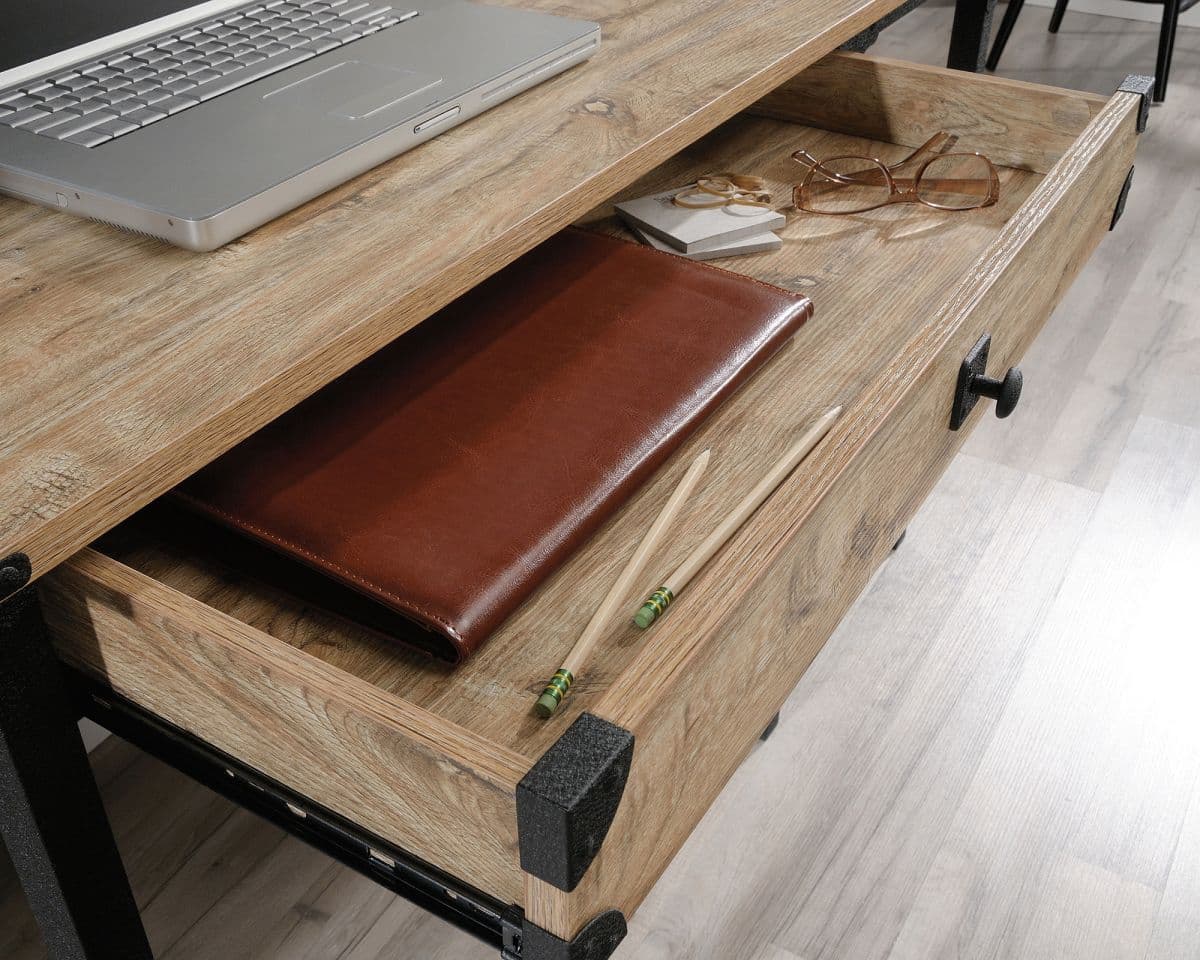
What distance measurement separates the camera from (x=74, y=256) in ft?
1.80

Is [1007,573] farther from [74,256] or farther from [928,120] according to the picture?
[74,256]

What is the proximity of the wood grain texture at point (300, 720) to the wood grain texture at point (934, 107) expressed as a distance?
766mm

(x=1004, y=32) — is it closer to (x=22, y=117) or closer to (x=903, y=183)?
(x=903, y=183)

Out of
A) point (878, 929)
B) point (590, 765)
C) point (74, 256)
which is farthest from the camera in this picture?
point (878, 929)

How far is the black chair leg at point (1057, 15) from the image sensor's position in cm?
277

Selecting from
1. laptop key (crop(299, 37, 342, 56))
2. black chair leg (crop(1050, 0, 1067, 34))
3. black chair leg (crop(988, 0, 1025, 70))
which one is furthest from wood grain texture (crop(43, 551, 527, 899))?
black chair leg (crop(1050, 0, 1067, 34))

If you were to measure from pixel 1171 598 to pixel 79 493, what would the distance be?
1.11m

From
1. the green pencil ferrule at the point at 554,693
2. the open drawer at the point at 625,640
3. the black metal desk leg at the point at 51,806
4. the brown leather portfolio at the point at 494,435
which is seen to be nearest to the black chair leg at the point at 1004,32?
the open drawer at the point at 625,640

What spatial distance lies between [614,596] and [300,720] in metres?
0.17

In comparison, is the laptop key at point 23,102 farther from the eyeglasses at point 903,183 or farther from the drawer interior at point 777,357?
the eyeglasses at point 903,183

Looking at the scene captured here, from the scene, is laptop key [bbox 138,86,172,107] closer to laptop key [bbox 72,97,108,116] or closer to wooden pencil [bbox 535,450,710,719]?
laptop key [bbox 72,97,108,116]

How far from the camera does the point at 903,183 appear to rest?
3.12 feet

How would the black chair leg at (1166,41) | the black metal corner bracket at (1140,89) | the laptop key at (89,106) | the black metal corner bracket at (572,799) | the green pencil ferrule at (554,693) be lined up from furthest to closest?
1. the black chair leg at (1166,41)
2. the black metal corner bracket at (1140,89)
3. the laptop key at (89,106)
4. the green pencil ferrule at (554,693)
5. the black metal corner bracket at (572,799)

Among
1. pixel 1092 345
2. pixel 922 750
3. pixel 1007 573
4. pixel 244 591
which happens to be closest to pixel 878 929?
pixel 922 750
